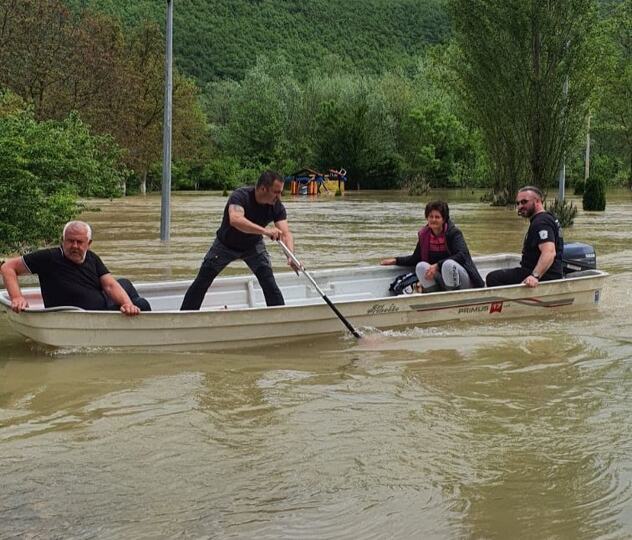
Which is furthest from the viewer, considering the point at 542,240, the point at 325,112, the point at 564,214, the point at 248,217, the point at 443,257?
the point at 325,112

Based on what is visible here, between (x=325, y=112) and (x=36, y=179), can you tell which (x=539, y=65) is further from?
(x=325, y=112)

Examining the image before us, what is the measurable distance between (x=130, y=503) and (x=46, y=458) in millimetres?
1022

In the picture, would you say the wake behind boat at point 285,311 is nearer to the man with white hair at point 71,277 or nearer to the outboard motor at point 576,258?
the outboard motor at point 576,258

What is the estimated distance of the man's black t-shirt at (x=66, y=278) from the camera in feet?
27.2

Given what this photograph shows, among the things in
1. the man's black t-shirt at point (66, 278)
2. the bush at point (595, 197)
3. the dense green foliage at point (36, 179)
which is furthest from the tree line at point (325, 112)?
the man's black t-shirt at point (66, 278)

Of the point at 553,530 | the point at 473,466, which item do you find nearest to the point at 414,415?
the point at 473,466

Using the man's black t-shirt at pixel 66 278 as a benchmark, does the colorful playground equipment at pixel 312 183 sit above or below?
above

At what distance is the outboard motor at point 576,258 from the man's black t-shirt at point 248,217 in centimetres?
441

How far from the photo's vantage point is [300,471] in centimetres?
555

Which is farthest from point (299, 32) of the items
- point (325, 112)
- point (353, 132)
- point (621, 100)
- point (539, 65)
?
point (539, 65)

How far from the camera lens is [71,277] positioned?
8.46 metres

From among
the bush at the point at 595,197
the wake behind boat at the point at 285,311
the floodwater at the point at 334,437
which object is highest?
the bush at the point at 595,197

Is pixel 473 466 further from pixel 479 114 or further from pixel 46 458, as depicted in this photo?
pixel 479 114

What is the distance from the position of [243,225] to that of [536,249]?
361cm
